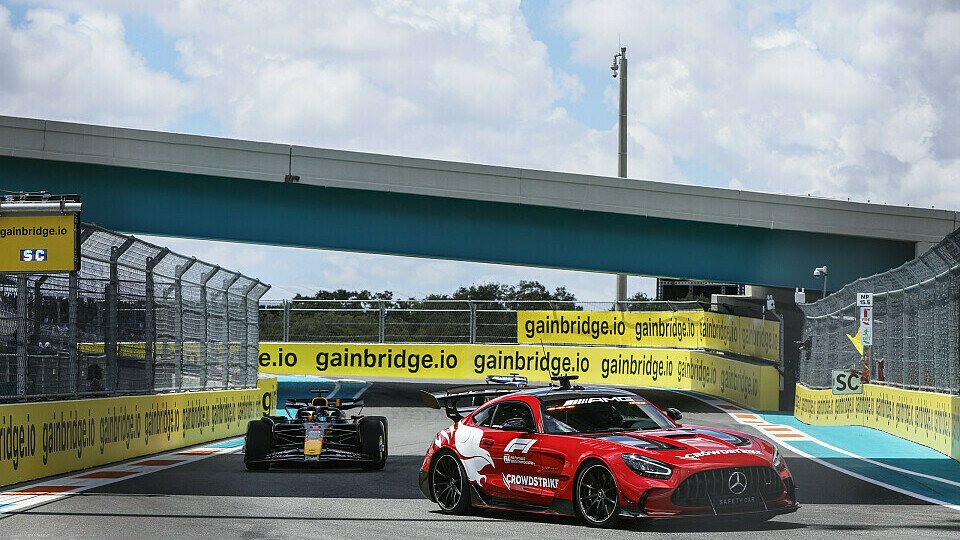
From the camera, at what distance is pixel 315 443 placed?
16359mm

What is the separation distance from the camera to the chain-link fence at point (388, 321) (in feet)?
150

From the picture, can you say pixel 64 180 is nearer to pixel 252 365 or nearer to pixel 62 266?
pixel 252 365

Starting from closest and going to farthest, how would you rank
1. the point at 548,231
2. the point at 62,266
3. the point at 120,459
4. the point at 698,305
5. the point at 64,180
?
the point at 62,266 < the point at 120,459 < the point at 64,180 < the point at 548,231 < the point at 698,305

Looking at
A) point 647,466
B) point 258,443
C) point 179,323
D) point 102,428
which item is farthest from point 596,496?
point 179,323

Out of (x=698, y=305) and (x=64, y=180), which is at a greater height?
(x=64, y=180)

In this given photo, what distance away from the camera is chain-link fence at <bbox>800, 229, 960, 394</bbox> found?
747 inches

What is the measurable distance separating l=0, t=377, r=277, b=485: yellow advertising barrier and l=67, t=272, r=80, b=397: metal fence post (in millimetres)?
274

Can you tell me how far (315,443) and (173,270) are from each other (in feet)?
20.0

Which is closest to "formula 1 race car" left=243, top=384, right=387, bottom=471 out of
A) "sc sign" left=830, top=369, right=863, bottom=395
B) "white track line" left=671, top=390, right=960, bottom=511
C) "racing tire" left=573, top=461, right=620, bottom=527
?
"white track line" left=671, top=390, right=960, bottom=511

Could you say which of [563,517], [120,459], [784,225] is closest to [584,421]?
[563,517]

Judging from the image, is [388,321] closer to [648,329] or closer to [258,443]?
[648,329]

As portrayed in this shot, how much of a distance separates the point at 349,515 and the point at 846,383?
14638mm

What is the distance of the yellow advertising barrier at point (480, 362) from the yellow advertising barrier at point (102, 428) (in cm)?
1902

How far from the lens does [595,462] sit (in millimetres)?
10703
